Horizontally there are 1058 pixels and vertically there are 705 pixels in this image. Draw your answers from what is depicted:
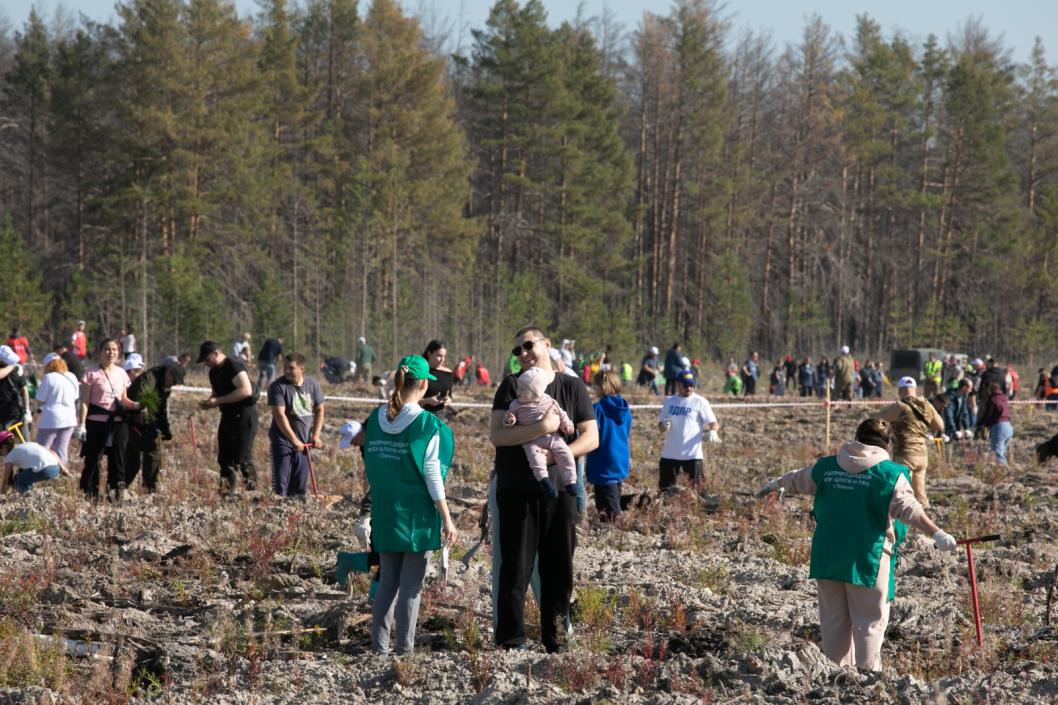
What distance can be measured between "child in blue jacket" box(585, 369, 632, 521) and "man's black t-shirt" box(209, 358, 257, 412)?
10.4 ft

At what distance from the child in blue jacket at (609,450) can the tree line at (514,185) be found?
28255mm

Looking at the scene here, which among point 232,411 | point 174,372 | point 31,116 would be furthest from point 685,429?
point 31,116

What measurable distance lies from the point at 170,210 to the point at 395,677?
36354 mm

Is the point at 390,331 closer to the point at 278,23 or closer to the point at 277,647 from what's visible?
the point at 278,23

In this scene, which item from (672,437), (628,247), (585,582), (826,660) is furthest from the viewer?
(628,247)

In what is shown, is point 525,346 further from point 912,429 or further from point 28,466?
point 28,466

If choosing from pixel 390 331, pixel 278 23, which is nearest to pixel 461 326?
pixel 390 331

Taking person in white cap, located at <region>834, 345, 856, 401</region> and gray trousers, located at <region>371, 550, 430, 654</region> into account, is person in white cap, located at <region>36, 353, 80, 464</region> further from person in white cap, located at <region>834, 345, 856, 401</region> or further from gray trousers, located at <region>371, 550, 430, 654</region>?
person in white cap, located at <region>834, 345, 856, 401</region>

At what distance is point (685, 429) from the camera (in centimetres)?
1208

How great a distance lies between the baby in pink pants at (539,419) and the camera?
629 cm

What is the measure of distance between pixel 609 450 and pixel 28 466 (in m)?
5.07

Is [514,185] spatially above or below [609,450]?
above

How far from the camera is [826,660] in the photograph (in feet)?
19.9

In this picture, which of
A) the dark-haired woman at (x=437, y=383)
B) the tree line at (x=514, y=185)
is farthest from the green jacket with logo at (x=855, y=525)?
the tree line at (x=514, y=185)
